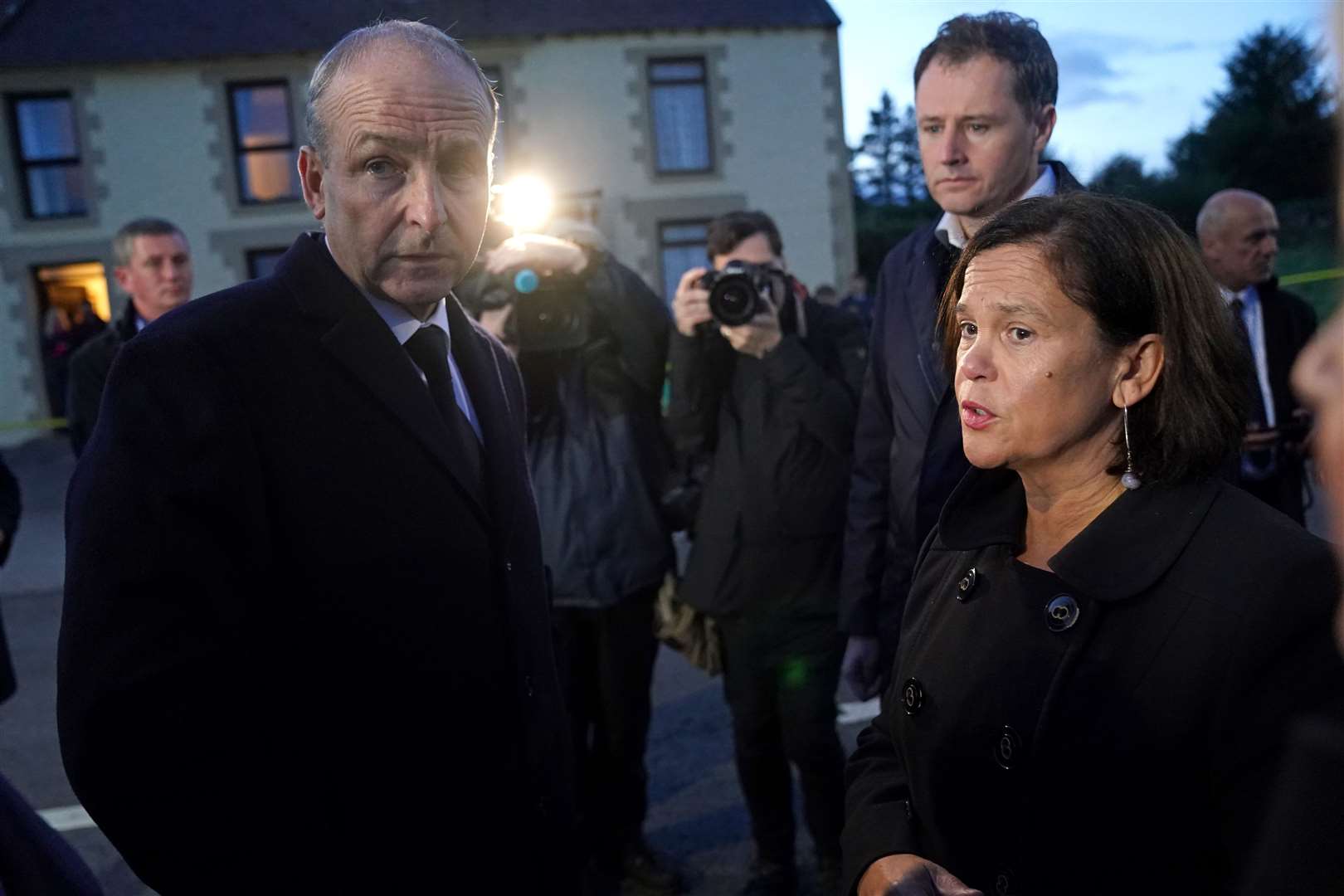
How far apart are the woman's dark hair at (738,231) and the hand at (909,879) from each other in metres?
2.34

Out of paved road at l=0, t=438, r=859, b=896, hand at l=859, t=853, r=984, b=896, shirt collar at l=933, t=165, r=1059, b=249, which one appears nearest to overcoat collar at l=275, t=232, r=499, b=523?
hand at l=859, t=853, r=984, b=896

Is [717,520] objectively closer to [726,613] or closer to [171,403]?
[726,613]

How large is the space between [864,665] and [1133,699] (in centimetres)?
145

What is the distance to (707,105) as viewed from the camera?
17719mm

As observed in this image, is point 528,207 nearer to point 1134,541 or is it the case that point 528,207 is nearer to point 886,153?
point 1134,541

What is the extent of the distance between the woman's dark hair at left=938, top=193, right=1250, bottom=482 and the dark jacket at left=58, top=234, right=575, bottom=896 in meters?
1.07

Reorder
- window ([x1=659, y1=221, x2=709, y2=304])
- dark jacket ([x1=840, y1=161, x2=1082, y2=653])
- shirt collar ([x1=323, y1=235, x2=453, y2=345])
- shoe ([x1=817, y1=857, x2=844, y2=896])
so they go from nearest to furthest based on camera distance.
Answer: shirt collar ([x1=323, y1=235, x2=453, y2=345]) < dark jacket ([x1=840, y1=161, x2=1082, y2=653]) < shoe ([x1=817, y1=857, x2=844, y2=896]) < window ([x1=659, y1=221, x2=709, y2=304])

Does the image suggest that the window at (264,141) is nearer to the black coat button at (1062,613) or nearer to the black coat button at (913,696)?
the black coat button at (913,696)

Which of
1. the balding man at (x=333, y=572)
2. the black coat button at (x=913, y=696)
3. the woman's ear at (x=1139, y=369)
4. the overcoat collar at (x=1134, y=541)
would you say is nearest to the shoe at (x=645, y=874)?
the balding man at (x=333, y=572)

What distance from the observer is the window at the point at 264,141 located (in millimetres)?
17219

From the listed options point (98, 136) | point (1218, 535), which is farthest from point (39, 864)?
point (98, 136)

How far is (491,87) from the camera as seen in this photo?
1.96 meters

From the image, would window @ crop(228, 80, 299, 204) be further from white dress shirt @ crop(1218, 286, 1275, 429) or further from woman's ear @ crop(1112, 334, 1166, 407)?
woman's ear @ crop(1112, 334, 1166, 407)

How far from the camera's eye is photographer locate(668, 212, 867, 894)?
10.6 feet
